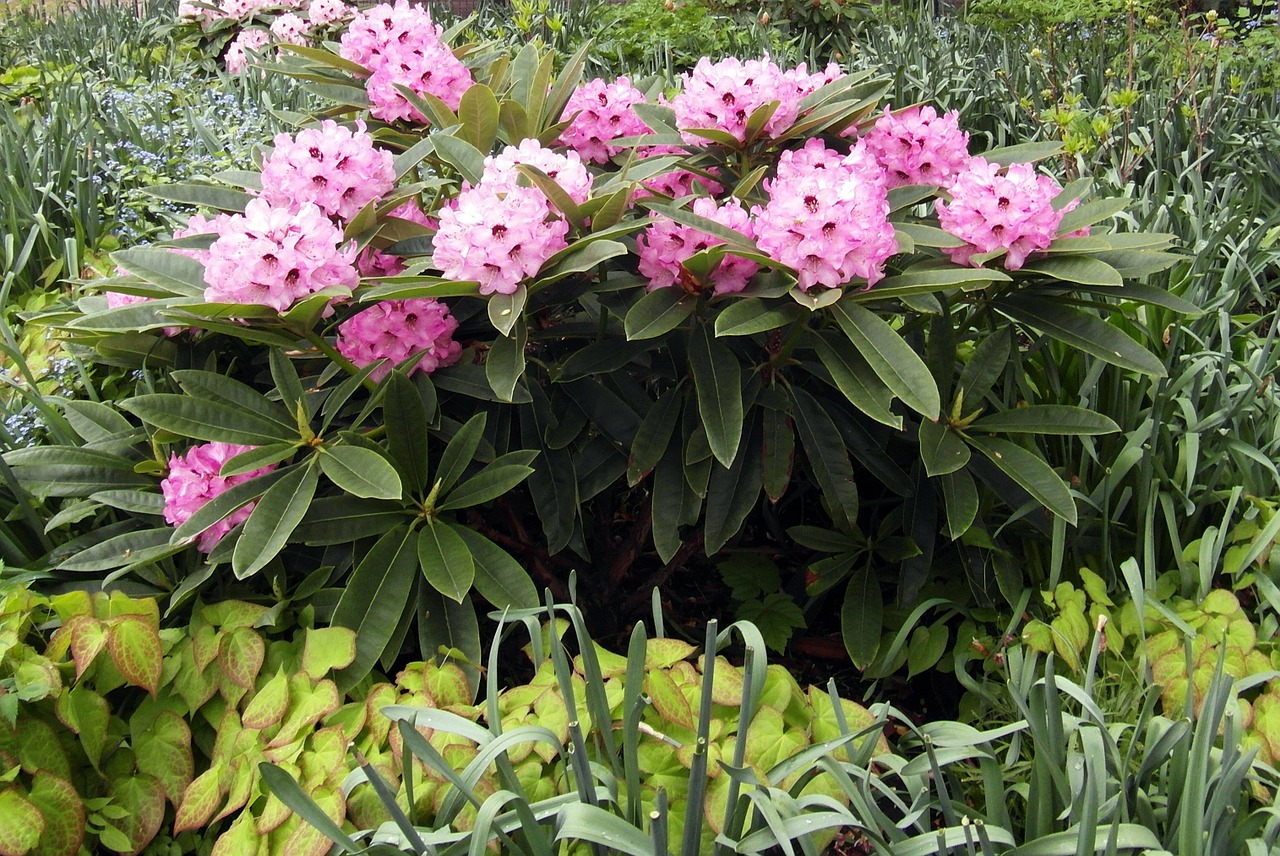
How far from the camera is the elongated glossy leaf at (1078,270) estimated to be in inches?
59.4

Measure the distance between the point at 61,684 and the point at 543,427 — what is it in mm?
783

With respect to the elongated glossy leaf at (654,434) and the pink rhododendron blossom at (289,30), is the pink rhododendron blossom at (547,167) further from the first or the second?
the pink rhododendron blossom at (289,30)

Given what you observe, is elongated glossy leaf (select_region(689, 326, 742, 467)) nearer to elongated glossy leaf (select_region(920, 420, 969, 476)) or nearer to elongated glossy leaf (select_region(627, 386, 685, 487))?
elongated glossy leaf (select_region(627, 386, 685, 487))

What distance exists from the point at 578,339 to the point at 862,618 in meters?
0.71

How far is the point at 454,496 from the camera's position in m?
1.61

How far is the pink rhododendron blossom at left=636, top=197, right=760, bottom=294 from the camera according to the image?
151 cm

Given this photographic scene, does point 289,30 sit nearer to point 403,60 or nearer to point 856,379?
point 403,60

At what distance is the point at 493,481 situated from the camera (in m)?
1.57

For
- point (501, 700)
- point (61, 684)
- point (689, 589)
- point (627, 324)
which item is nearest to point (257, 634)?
point (61, 684)

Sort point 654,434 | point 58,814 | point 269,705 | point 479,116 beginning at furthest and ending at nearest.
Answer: point 479,116 < point 654,434 < point 269,705 < point 58,814

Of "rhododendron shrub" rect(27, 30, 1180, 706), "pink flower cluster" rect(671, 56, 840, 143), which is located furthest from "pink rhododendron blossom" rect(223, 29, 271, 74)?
"pink flower cluster" rect(671, 56, 840, 143)

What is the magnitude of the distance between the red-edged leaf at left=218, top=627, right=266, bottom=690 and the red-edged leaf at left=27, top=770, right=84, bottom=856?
25 cm

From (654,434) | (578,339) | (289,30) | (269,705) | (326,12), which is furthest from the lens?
(326,12)

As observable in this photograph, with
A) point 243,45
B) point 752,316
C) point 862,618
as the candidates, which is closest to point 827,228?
point 752,316
